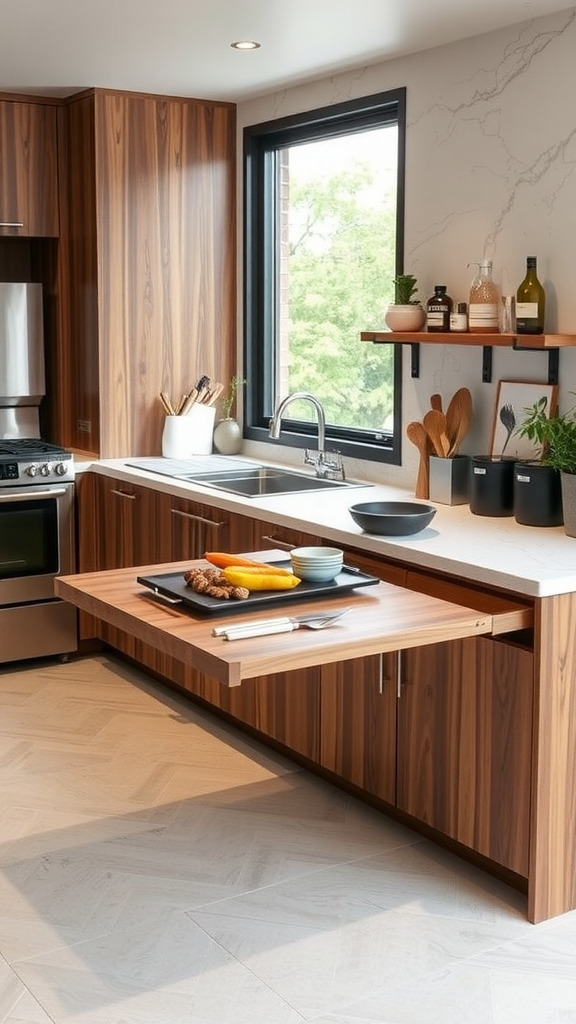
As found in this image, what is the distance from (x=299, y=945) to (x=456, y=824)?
55cm

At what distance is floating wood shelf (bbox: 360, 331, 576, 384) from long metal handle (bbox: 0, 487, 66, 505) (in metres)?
1.45

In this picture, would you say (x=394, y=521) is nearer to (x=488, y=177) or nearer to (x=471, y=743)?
(x=471, y=743)

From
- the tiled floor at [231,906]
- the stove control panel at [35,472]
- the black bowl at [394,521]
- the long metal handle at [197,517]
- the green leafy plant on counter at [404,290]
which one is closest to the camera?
the tiled floor at [231,906]

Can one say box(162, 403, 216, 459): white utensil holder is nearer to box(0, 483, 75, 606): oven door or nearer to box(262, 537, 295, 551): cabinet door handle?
box(0, 483, 75, 606): oven door

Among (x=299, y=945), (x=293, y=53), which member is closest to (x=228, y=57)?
(x=293, y=53)

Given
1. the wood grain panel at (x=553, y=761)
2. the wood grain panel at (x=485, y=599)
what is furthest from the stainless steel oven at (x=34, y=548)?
the wood grain panel at (x=553, y=761)

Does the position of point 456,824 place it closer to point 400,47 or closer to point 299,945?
point 299,945

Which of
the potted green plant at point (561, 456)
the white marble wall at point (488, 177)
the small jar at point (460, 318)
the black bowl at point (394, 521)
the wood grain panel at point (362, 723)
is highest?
the white marble wall at point (488, 177)

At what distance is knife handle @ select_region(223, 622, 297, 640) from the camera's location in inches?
94.4

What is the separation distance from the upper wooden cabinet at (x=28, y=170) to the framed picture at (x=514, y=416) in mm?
2243

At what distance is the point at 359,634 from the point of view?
244 cm

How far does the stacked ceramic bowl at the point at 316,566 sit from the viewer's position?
9.16 feet

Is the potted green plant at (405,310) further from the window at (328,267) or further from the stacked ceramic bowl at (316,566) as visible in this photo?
the stacked ceramic bowl at (316,566)

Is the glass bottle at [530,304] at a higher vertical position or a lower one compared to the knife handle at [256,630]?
higher
